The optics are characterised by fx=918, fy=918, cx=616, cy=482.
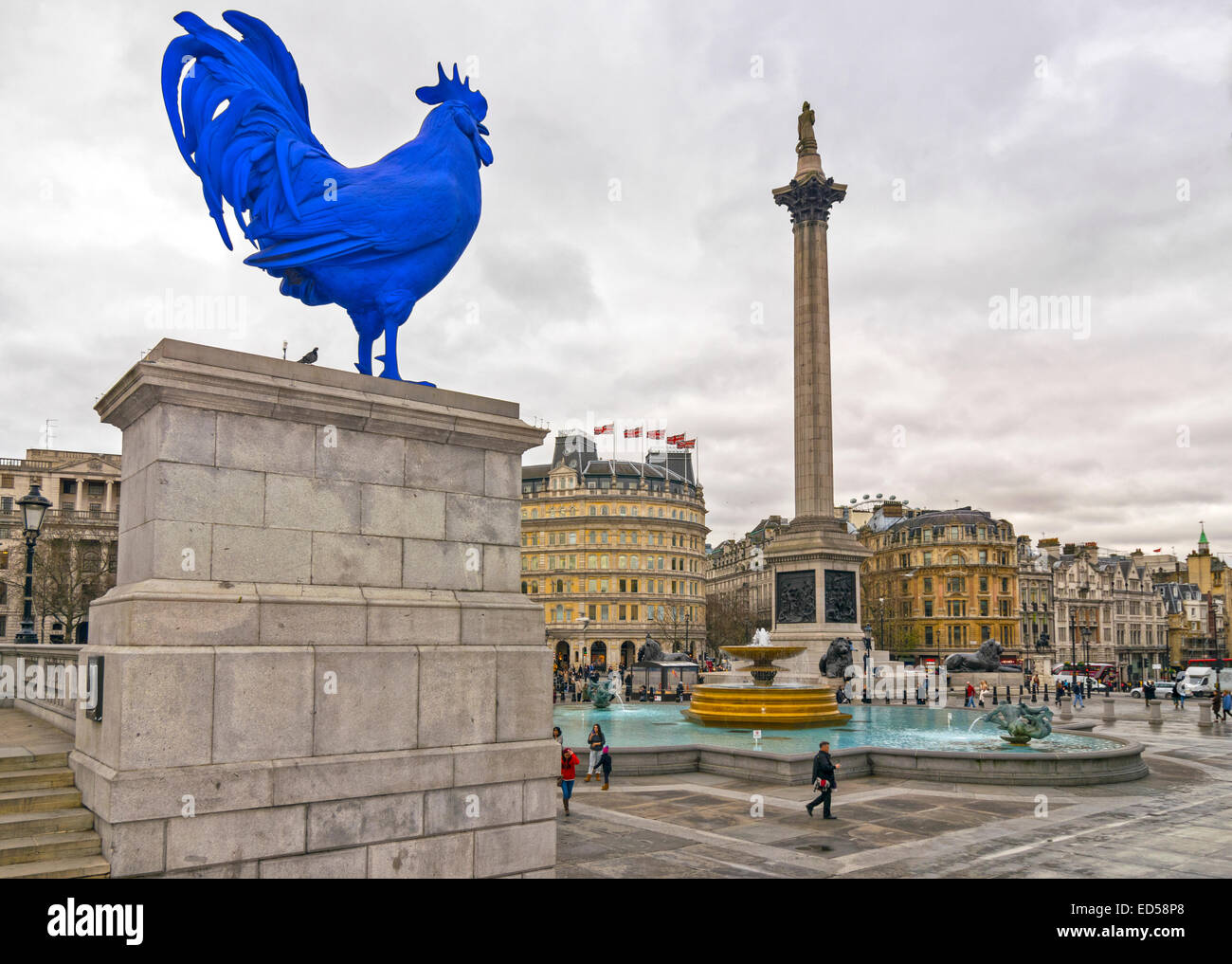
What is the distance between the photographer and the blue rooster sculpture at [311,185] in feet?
29.4

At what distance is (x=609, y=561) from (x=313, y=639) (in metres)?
98.1

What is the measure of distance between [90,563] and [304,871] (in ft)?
167

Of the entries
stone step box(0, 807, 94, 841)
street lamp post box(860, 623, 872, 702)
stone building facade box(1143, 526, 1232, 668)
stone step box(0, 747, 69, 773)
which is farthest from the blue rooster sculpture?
stone building facade box(1143, 526, 1232, 668)

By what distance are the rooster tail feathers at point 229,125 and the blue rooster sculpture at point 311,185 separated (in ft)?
0.03

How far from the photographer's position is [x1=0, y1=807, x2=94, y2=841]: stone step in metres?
7.65

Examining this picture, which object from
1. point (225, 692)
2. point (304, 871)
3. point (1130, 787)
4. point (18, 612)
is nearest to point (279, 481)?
point (225, 692)

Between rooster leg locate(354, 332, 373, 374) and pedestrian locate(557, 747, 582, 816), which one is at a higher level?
rooster leg locate(354, 332, 373, 374)

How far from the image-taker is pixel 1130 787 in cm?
2012

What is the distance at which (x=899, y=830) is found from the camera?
15219 millimetres

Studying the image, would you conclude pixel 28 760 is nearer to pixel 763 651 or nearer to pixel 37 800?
pixel 37 800

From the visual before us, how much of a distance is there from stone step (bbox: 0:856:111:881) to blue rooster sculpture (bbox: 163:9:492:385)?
5.19 meters

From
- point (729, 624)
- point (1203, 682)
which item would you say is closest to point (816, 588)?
point (1203, 682)

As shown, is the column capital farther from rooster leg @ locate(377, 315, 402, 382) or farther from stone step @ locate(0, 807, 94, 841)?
stone step @ locate(0, 807, 94, 841)
